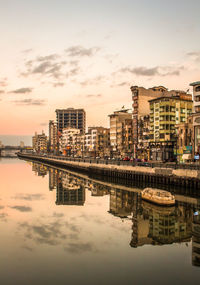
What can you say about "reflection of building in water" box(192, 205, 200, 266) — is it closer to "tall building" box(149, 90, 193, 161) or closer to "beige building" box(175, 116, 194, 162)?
"beige building" box(175, 116, 194, 162)

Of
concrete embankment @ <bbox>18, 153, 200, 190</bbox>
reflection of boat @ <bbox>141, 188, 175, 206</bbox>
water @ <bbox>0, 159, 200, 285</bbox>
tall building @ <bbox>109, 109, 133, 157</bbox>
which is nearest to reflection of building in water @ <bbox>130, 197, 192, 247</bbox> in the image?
water @ <bbox>0, 159, 200, 285</bbox>

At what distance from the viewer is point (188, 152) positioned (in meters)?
102

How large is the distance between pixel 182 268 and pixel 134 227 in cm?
1328

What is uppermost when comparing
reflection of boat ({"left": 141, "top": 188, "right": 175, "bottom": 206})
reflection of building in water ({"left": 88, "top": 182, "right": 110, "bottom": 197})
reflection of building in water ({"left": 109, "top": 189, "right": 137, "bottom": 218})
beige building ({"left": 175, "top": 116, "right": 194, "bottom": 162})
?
beige building ({"left": 175, "top": 116, "right": 194, "bottom": 162})

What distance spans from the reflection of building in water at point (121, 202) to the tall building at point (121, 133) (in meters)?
86.2

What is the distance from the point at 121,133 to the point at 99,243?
135706 millimetres

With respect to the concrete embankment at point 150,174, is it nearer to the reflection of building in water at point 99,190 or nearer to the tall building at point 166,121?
the reflection of building in water at point 99,190

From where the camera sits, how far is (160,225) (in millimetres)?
38625

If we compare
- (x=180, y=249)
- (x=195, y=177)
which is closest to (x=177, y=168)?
(x=195, y=177)

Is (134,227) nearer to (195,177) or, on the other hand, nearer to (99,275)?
(99,275)

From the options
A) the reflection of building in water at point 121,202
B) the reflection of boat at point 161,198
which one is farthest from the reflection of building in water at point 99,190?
the reflection of boat at point 161,198

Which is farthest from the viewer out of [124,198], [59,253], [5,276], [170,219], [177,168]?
[177,168]

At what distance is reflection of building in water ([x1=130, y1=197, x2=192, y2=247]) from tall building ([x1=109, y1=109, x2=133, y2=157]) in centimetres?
10610

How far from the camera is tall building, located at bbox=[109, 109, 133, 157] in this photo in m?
156
